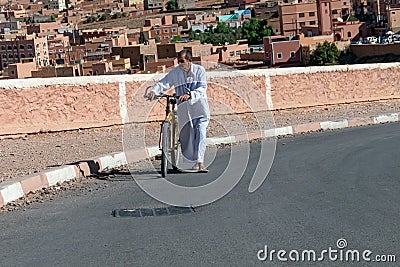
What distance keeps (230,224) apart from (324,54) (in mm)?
46657

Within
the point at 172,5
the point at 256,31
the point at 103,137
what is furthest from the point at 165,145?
the point at 172,5

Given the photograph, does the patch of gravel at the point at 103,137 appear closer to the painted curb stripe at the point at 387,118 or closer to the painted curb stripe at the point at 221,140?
the painted curb stripe at the point at 387,118

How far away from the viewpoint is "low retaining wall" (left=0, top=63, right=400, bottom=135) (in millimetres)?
13328

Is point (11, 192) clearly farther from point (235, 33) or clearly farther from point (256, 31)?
point (256, 31)

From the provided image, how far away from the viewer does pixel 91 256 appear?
5.55 metres

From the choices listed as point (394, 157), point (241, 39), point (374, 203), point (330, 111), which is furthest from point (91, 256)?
point (241, 39)

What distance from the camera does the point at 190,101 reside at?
29.3 ft

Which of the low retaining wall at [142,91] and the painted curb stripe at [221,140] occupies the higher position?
the low retaining wall at [142,91]

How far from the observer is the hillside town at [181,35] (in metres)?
50.1

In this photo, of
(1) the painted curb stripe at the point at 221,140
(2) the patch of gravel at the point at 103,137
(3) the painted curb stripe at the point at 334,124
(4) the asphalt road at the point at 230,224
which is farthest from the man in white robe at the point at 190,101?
(3) the painted curb stripe at the point at 334,124

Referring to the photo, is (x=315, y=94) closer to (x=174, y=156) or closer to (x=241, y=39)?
(x=174, y=156)

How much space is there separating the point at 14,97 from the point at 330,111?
6.47m

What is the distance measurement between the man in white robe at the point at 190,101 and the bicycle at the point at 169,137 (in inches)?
2.8

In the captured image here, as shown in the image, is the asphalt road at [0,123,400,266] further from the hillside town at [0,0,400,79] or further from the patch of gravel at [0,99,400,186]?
the hillside town at [0,0,400,79]
